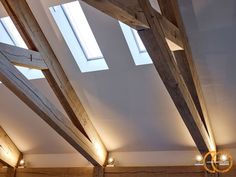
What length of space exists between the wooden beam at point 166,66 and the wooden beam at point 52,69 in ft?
5.65

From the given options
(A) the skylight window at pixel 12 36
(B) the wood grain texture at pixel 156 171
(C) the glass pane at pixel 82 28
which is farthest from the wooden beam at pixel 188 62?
(A) the skylight window at pixel 12 36

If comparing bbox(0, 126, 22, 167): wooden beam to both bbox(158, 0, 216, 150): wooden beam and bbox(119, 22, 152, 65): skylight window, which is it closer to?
bbox(119, 22, 152, 65): skylight window

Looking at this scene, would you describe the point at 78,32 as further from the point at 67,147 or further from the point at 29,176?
the point at 29,176

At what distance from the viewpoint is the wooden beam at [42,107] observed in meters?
3.52

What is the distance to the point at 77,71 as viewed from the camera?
465cm

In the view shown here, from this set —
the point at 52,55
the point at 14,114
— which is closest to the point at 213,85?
the point at 52,55

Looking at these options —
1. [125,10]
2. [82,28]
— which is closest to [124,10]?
[125,10]

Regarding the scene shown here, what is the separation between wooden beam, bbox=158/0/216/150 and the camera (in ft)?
11.0

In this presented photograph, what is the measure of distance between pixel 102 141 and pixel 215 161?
1.88 meters

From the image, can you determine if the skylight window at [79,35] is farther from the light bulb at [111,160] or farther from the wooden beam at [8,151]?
the wooden beam at [8,151]

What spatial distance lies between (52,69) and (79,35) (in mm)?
606

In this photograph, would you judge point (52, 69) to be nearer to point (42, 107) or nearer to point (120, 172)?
point (42, 107)

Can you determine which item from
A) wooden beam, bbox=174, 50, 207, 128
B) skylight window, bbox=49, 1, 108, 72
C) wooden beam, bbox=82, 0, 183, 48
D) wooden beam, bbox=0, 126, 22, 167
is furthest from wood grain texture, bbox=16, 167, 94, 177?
wooden beam, bbox=82, 0, 183, 48

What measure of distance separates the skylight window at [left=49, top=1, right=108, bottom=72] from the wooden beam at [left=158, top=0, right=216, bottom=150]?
1187 millimetres
